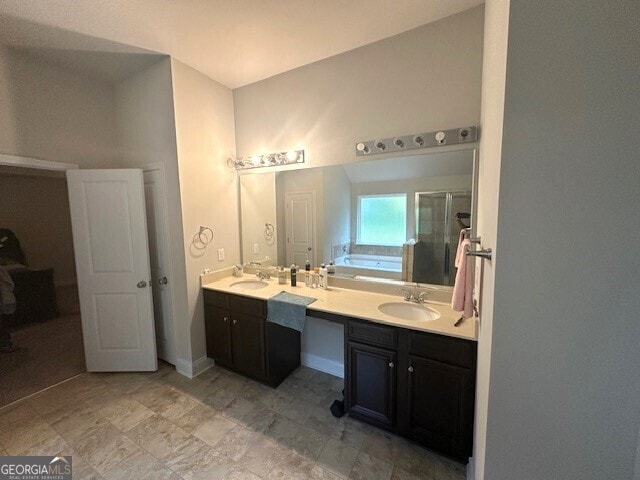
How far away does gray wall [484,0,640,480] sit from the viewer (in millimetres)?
604

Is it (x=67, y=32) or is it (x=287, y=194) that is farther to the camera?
(x=287, y=194)

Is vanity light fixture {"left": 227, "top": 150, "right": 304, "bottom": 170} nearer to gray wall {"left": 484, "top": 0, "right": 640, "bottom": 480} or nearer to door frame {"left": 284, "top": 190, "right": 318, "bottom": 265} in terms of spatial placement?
door frame {"left": 284, "top": 190, "right": 318, "bottom": 265}

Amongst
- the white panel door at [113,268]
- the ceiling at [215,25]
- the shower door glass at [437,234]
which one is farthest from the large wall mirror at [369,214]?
the white panel door at [113,268]

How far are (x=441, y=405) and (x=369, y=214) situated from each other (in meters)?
1.49

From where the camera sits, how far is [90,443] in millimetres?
1772

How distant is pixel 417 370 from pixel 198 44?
120 inches

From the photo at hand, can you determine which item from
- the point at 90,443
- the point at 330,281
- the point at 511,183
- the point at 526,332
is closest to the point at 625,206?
the point at 511,183

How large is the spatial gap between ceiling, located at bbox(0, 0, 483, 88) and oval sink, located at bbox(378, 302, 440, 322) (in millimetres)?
2147

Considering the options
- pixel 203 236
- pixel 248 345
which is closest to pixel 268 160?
pixel 203 236

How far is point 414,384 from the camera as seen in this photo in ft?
5.37

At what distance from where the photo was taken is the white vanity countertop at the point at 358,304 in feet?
5.18

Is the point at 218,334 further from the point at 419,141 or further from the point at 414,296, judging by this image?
the point at 419,141

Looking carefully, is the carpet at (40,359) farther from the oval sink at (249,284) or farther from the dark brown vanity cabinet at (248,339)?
the oval sink at (249,284)

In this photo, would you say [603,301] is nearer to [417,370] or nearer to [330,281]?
[417,370]
